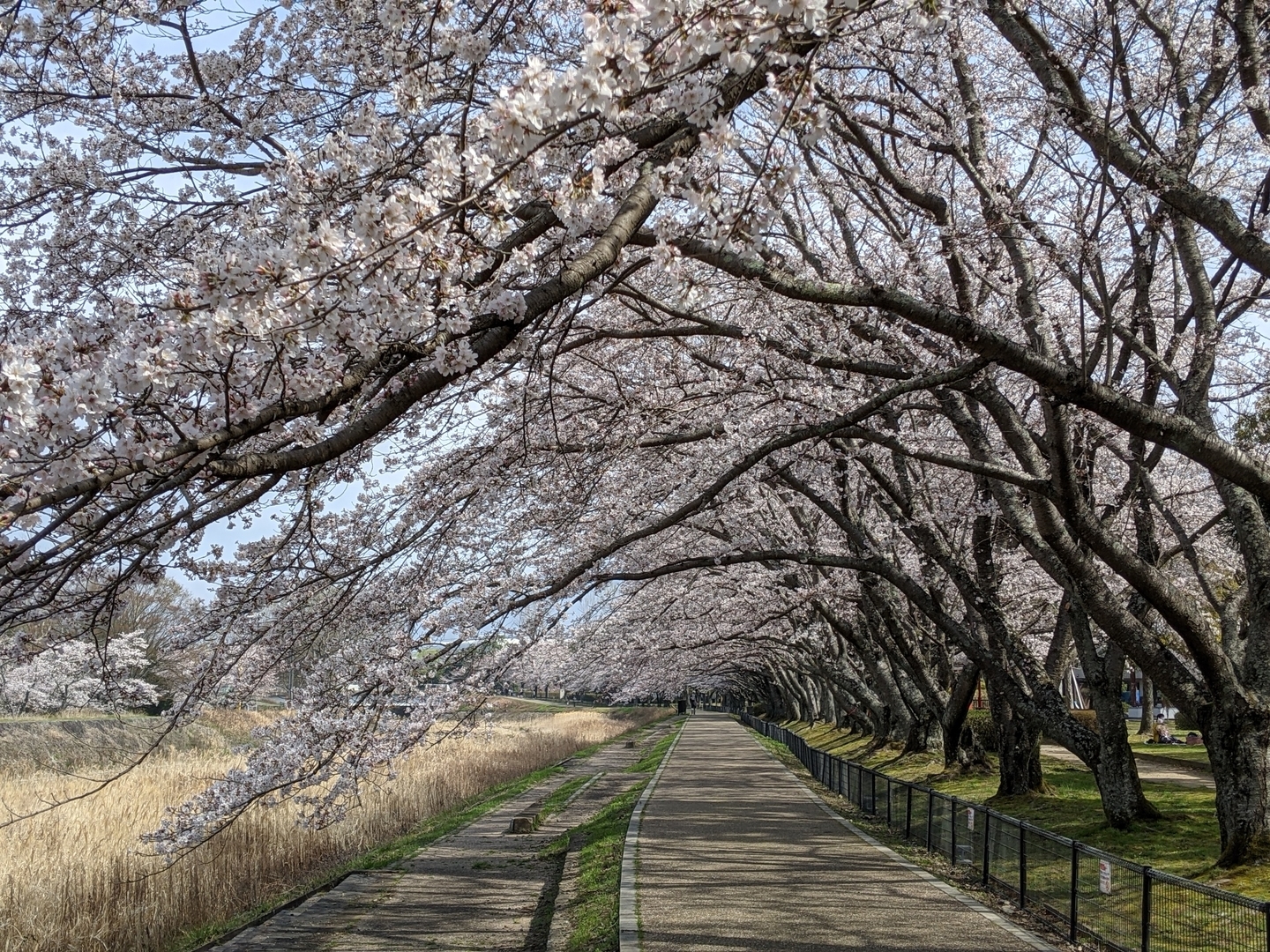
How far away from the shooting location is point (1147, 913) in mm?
6641

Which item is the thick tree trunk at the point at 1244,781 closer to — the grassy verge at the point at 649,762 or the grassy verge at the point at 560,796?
the grassy verge at the point at 560,796

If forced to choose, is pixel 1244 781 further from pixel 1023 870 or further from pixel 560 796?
pixel 560 796

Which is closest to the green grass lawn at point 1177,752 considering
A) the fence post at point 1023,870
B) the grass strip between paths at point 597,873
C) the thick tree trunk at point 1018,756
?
the thick tree trunk at point 1018,756

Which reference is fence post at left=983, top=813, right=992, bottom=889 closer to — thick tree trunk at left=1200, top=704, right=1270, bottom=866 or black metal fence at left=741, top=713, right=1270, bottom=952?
black metal fence at left=741, top=713, right=1270, bottom=952

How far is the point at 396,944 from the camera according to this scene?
9.55 m

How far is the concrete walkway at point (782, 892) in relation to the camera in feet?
24.1

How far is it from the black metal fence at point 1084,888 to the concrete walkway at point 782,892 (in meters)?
0.62

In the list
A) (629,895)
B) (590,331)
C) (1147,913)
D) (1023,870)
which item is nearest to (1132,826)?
(1023,870)

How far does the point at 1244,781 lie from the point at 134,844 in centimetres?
1269

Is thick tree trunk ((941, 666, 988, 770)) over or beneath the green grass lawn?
over

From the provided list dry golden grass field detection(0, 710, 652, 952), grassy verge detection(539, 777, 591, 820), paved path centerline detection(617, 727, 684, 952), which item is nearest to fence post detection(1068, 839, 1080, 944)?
paved path centerline detection(617, 727, 684, 952)

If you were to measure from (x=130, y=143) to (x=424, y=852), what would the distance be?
11517 mm

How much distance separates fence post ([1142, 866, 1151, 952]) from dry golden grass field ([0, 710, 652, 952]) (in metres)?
5.92

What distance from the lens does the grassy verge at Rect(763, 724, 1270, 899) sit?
335 inches
